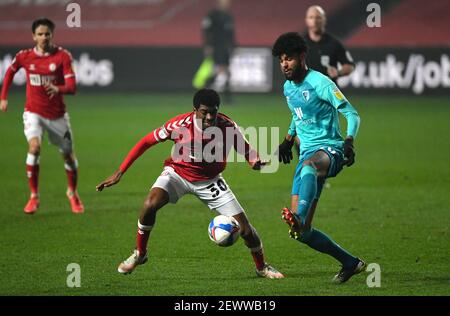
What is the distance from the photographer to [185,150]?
8.02 metres

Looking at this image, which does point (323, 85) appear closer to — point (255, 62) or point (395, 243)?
point (395, 243)

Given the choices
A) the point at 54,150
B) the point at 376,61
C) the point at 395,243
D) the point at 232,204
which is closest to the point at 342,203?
the point at 395,243

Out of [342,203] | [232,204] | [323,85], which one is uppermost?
[323,85]

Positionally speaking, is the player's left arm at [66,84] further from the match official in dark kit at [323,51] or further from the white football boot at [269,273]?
the white football boot at [269,273]

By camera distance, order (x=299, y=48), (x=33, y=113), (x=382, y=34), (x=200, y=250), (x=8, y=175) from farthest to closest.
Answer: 1. (x=382, y=34)
2. (x=8, y=175)
3. (x=33, y=113)
4. (x=200, y=250)
5. (x=299, y=48)

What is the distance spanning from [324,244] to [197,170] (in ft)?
3.88

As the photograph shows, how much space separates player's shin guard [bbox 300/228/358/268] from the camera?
25.0ft

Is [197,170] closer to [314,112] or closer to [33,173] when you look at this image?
[314,112]

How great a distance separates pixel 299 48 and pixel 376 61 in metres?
16.9

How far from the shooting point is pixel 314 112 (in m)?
7.78

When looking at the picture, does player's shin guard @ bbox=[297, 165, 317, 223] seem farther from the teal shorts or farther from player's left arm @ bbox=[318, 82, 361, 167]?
player's left arm @ bbox=[318, 82, 361, 167]

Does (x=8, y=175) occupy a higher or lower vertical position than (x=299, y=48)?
lower

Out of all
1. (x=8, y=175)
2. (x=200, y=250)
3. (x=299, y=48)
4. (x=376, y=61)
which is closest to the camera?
(x=299, y=48)

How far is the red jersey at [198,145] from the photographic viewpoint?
7859mm
